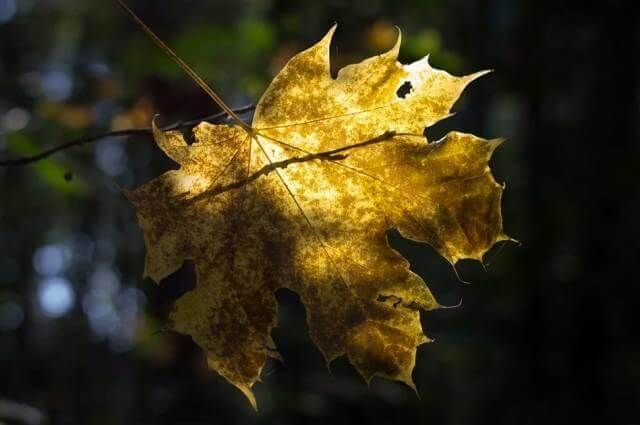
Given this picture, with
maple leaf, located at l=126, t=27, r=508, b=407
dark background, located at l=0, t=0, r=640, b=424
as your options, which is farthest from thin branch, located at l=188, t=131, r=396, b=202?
dark background, located at l=0, t=0, r=640, b=424

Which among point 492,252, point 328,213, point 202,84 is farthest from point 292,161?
point 492,252

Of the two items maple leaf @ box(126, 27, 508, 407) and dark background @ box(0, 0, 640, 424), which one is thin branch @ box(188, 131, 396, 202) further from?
dark background @ box(0, 0, 640, 424)

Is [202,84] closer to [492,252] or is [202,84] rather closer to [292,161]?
[292,161]

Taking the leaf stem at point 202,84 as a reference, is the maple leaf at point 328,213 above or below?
below

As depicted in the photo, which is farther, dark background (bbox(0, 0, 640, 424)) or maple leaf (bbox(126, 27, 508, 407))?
dark background (bbox(0, 0, 640, 424))

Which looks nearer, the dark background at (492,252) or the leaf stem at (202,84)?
the leaf stem at (202,84)

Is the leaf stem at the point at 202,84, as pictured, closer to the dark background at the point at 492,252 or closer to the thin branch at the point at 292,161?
the thin branch at the point at 292,161

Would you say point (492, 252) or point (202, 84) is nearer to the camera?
point (202, 84)

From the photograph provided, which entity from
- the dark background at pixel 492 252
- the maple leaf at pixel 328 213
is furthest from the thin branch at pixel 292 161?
the dark background at pixel 492 252
